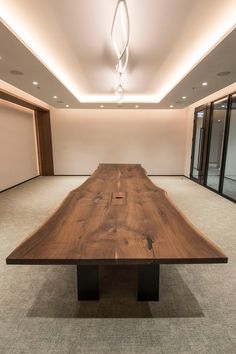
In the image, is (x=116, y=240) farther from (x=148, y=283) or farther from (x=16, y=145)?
(x=16, y=145)

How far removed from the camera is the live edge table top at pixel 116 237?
946 millimetres

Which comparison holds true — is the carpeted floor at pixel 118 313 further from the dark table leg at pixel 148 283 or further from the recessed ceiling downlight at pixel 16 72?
the recessed ceiling downlight at pixel 16 72

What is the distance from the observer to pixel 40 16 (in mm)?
2059

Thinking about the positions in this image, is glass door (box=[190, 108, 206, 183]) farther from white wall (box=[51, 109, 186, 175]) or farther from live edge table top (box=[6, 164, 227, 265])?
live edge table top (box=[6, 164, 227, 265])

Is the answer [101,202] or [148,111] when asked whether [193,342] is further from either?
[148,111]

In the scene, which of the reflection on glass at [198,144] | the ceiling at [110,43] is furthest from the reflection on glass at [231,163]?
the ceiling at [110,43]

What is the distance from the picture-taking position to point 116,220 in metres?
1.38

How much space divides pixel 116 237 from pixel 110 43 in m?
2.68

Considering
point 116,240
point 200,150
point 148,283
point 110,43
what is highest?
point 110,43

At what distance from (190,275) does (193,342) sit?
67 cm

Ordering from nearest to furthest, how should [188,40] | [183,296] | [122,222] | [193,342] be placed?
[193,342] < [122,222] < [183,296] < [188,40]

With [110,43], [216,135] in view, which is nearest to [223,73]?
[110,43]

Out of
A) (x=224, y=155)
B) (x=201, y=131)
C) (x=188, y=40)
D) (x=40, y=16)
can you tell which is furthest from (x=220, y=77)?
(x=40, y=16)

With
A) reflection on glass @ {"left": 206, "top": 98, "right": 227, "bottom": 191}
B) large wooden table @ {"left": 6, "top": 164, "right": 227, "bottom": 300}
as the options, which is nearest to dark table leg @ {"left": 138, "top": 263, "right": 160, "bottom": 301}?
large wooden table @ {"left": 6, "top": 164, "right": 227, "bottom": 300}
